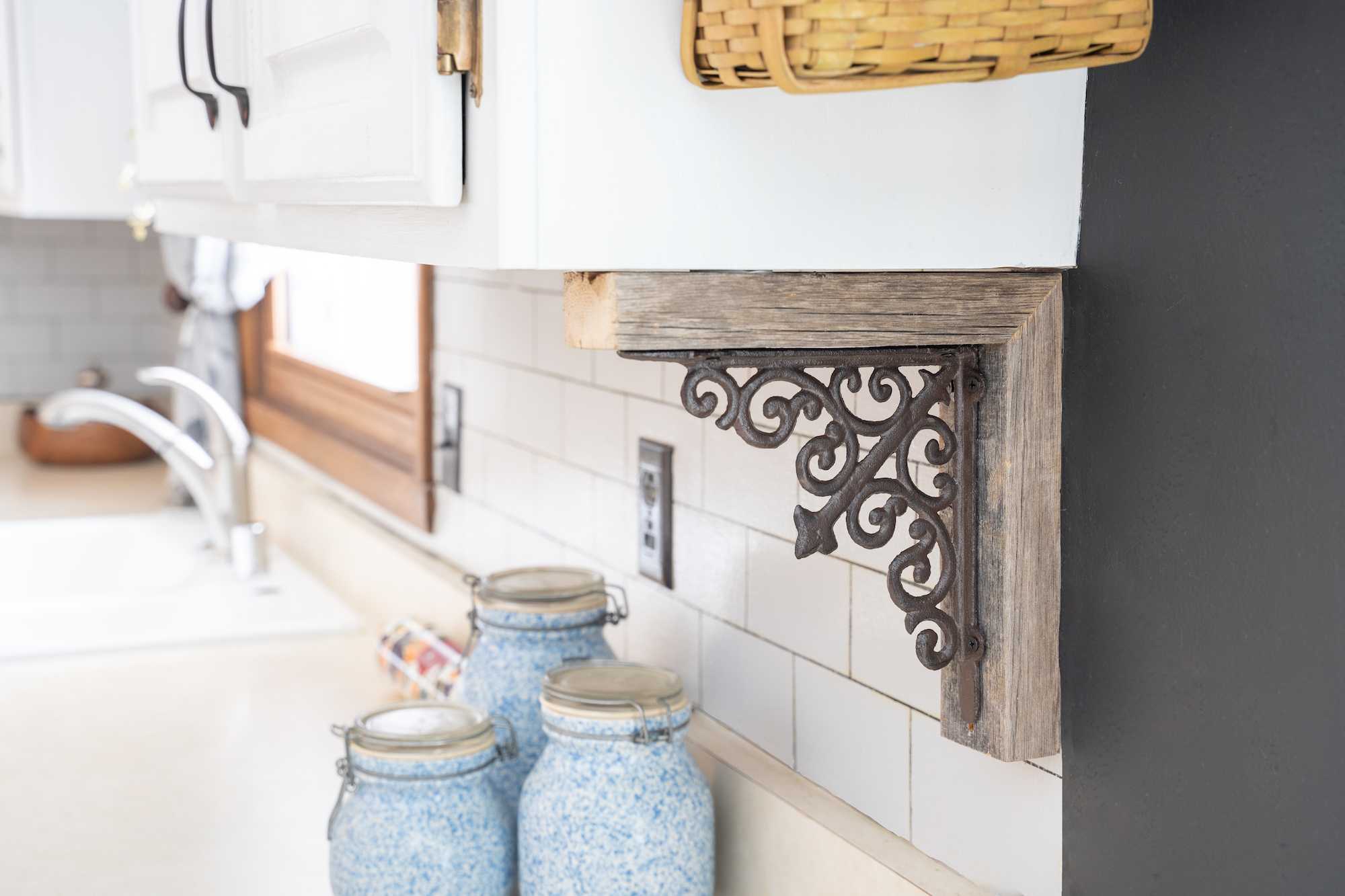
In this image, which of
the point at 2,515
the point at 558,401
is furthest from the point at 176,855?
the point at 2,515

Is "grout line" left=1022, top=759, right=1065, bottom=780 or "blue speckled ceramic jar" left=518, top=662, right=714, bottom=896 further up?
"grout line" left=1022, top=759, right=1065, bottom=780

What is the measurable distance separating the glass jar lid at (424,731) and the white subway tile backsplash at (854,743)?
262 millimetres

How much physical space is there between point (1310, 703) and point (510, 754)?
731mm

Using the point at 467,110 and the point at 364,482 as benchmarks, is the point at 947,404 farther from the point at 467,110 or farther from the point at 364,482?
the point at 364,482

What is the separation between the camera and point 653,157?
2.25 ft

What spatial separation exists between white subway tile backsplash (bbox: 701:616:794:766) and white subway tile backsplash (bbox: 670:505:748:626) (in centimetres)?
2

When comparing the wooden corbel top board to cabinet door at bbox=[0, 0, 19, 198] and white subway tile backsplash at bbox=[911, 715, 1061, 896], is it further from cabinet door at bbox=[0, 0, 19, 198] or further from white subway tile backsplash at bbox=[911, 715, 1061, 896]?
cabinet door at bbox=[0, 0, 19, 198]

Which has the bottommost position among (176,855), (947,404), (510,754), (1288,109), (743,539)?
(176,855)

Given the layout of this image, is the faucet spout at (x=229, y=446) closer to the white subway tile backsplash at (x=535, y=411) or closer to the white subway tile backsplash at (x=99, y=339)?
the white subway tile backsplash at (x=535, y=411)

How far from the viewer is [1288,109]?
678 mm

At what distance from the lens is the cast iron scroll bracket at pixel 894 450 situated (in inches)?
29.3

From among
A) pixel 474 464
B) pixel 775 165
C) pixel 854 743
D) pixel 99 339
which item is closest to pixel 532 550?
pixel 474 464

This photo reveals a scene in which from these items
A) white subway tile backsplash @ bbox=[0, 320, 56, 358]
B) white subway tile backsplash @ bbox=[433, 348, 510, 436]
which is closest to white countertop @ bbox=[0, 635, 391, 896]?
white subway tile backsplash @ bbox=[433, 348, 510, 436]

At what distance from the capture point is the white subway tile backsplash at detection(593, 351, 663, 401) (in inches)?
52.1
